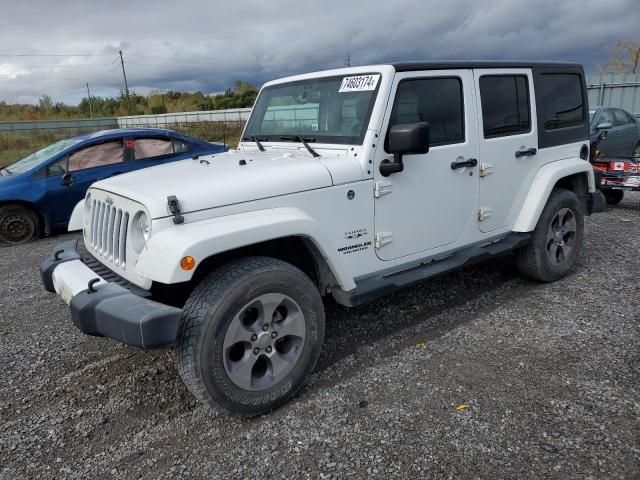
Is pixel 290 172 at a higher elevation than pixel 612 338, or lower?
higher

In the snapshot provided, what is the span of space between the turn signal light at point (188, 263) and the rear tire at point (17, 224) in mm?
6072

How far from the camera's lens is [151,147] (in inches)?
307

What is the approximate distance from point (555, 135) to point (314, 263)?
283cm

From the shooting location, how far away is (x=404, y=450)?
8.38 ft

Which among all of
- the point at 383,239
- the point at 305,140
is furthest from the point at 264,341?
the point at 305,140

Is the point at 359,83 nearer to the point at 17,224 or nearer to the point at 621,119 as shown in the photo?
the point at 17,224

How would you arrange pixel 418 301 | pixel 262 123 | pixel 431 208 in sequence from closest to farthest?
pixel 431 208, pixel 262 123, pixel 418 301

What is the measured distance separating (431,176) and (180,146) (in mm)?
5550

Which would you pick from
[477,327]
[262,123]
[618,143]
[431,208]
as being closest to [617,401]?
[477,327]

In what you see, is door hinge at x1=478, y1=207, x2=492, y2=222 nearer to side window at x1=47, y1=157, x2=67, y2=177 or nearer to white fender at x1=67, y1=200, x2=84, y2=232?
white fender at x1=67, y1=200, x2=84, y2=232

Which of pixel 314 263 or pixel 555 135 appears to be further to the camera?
pixel 555 135

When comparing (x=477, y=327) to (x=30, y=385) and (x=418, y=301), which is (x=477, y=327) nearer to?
(x=418, y=301)

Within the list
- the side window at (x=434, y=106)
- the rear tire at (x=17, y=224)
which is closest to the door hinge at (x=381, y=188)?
the side window at (x=434, y=106)

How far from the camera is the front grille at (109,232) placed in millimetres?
2887
